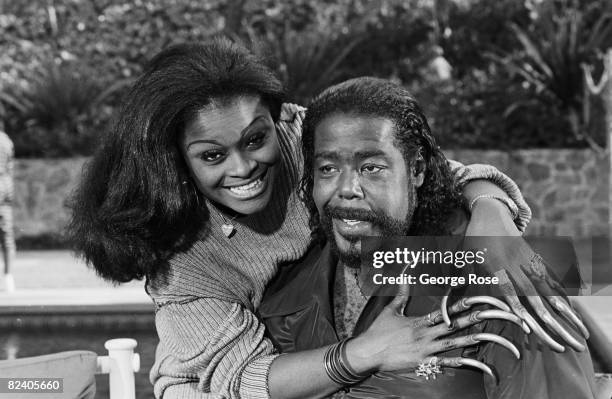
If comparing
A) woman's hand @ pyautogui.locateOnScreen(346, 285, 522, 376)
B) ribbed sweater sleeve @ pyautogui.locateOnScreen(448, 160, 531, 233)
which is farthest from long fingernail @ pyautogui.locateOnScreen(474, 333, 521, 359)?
ribbed sweater sleeve @ pyautogui.locateOnScreen(448, 160, 531, 233)

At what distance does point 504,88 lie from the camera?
1038cm

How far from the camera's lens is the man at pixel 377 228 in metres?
2.00

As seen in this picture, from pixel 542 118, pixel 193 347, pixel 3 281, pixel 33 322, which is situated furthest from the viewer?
pixel 542 118

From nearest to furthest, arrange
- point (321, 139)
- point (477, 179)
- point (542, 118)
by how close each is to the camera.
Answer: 1. point (321, 139)
2. point (477, 179)
3. point (542, 118)

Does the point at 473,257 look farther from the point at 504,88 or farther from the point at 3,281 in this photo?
the point at 504,88

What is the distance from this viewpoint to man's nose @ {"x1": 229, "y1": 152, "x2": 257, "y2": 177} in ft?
8.47

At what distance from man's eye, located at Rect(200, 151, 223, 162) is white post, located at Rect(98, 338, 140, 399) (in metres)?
0.84

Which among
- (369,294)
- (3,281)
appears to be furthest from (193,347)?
(3,281)

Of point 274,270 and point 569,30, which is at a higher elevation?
point 569,30

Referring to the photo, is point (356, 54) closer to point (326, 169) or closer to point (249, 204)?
point (249, 204)

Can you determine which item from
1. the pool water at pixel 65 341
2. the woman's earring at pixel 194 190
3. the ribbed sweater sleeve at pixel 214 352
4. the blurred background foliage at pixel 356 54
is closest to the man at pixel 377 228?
the ribbed sweater sleeve at pixel 214 352

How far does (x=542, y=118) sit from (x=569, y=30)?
1.10 m

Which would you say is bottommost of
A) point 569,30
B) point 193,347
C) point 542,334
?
point 542,334

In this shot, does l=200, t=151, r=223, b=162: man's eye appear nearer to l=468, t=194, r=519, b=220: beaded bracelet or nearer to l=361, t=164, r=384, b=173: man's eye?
l=361, t=164, r=384, b=173: man's eye
